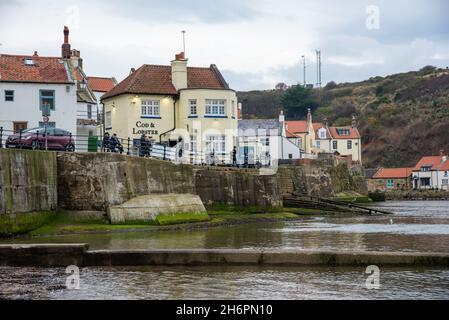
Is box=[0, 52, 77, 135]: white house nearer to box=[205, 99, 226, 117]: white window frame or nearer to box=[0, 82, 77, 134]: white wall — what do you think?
box=[0, 82, 77, 134]: white wall

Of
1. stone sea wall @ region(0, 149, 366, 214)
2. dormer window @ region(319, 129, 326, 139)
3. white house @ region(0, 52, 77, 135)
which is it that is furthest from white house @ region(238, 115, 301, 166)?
white house @ region(0, 52, 77, 135)

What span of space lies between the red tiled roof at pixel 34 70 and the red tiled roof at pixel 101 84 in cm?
2742

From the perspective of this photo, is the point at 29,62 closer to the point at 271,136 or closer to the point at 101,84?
the point at 101,84

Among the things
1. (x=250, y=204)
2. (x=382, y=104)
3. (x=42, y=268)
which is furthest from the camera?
(x=382, y=104)

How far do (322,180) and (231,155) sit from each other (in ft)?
80.3

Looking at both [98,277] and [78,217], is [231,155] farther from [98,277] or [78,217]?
Result: [98,277]

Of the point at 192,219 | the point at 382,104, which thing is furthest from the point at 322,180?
the point at 382,104

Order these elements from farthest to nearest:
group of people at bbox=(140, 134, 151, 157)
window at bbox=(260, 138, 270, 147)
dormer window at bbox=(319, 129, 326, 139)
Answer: dormer window at bbox=(319, 129, 326, 139) < window at bbox=(260, 138, 270, 147) < group of people at bbox=(140, 134, 151, 157)

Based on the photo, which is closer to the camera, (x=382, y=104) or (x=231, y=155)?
(x=231, y=155)

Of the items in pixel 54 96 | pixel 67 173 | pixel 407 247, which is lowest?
pixel 407 247

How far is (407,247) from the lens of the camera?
2659cm

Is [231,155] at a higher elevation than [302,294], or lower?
higher

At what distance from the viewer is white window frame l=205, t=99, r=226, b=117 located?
5306 centimetres

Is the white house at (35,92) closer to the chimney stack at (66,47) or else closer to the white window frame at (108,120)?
the white window frame at (108,120)
